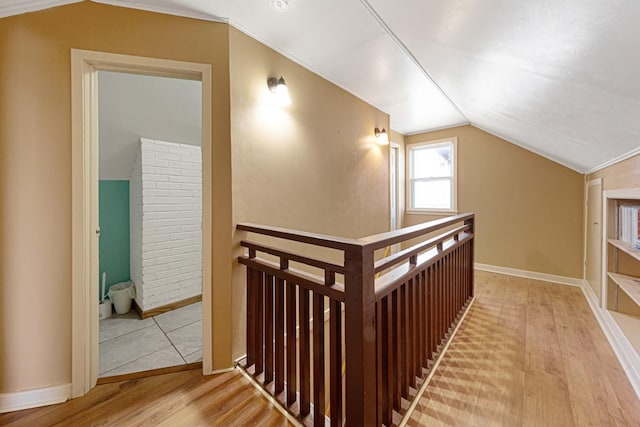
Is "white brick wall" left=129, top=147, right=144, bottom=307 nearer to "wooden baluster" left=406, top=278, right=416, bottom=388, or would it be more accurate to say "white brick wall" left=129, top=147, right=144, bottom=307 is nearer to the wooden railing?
the wooden railing

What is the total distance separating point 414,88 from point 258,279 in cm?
246

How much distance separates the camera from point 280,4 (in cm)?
153

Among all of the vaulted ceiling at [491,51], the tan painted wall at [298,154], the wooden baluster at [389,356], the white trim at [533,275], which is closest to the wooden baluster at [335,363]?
the wooden baluster at [389,356]

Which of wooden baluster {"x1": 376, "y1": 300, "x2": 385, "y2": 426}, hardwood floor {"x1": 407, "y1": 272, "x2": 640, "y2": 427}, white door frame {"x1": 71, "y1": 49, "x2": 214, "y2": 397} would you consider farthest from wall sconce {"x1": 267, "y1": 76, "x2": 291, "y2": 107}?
hardwood floor {"x1": 407, "y1": 272, "x2": 640, "y2": 427}

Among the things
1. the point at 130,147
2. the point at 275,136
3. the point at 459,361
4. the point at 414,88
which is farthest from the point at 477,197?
the point at 130,147

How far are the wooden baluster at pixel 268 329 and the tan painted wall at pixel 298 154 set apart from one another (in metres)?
0.28

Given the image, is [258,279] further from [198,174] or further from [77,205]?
[198,174]

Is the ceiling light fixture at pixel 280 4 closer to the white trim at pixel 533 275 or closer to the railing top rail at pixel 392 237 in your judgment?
the railing top rail at pixel 392 237

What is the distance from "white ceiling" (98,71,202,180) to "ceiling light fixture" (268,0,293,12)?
1.16 m

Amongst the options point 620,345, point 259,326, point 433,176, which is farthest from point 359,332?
point 433,176

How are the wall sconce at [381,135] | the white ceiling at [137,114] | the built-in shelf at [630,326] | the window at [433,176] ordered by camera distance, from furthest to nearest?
the window at [433,176]
the wall sconce at [381,135]
the white ceiling at [137,114]
the built-in shelf at [630,326]

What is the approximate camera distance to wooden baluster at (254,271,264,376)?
5.21 feet

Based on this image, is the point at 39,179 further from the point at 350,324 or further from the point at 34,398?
the point at 350,324

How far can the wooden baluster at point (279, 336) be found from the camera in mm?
1440
